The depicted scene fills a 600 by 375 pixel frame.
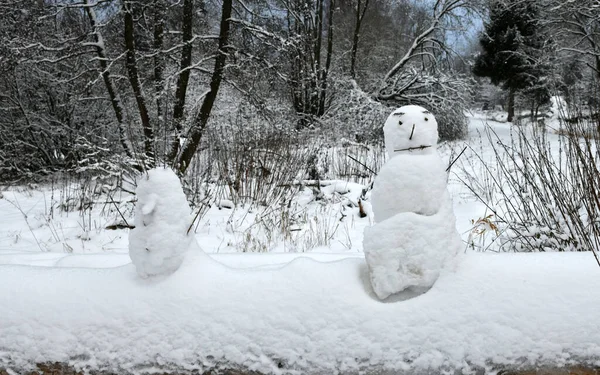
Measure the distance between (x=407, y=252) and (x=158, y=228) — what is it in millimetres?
827

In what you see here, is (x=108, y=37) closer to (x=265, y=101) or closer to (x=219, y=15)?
(x=219, y=15)

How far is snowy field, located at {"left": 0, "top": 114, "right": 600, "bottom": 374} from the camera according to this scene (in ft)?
3.64

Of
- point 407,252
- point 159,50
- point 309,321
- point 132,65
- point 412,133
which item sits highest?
point 159,50

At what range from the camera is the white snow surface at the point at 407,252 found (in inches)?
46.2

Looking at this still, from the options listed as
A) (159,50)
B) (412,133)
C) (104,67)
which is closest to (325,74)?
(159,50)

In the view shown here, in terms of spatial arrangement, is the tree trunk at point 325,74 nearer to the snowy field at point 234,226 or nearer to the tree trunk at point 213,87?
the tree trunk at point 213,87

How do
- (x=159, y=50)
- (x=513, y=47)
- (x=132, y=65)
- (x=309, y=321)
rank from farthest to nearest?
(x=513, y=47) → (x=159, y=50) → (x=132, y=65) → (x=309, y=321)

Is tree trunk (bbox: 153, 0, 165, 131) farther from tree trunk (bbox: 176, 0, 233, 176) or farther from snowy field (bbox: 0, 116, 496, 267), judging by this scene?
snowy field (bbox: 0, 116, 496, 267)

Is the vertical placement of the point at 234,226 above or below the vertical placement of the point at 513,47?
below

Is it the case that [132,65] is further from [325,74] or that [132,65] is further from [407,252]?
[325,74]

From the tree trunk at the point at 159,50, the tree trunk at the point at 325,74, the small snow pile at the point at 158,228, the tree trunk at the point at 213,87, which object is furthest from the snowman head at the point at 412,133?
the tree trunk at the point at 325,74

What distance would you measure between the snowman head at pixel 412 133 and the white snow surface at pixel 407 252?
0.84 ft

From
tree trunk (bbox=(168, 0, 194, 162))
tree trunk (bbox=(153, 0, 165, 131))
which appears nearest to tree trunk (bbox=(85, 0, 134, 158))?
tree trunk (bbox=(153, 0, 165, 131))

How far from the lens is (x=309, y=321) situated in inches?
45.6
